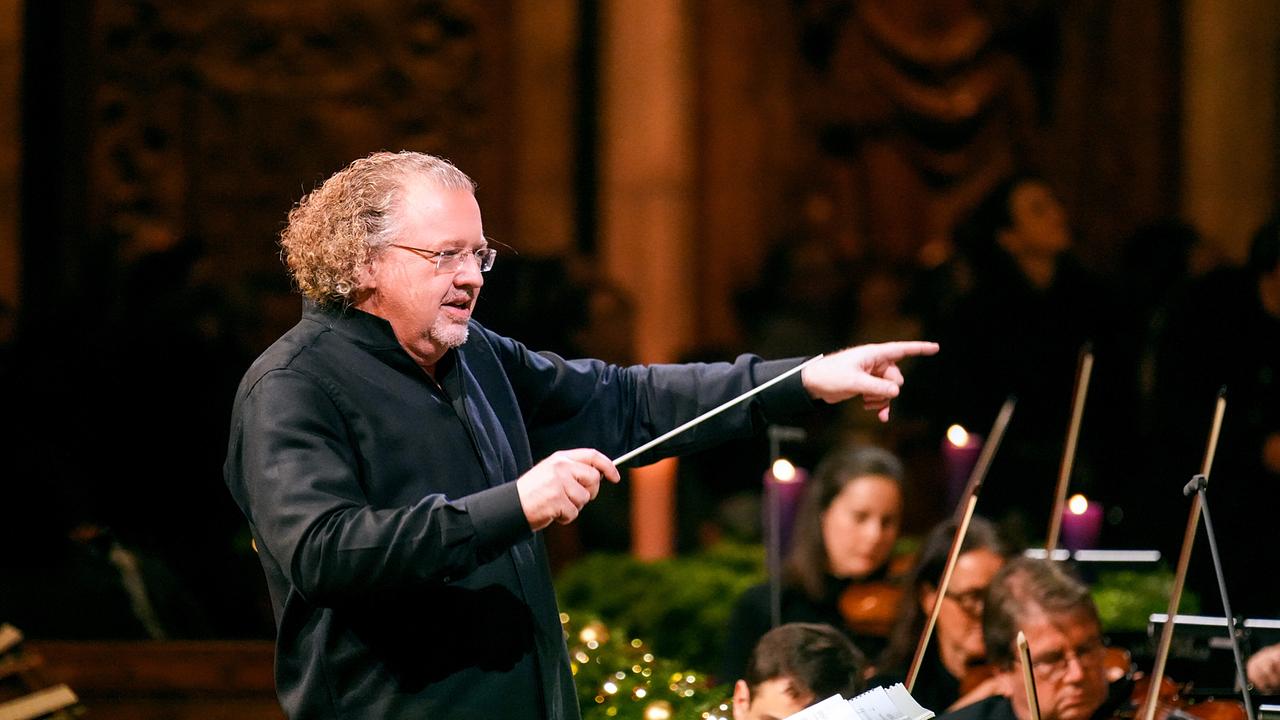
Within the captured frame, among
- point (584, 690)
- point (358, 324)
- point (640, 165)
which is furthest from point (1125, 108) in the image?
point (358, 324)

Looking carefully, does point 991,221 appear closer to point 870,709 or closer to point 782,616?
point 782,616

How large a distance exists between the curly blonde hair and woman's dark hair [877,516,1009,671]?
2185 millimetres

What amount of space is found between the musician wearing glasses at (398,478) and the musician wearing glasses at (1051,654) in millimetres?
936

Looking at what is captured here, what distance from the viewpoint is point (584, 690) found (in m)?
4.29

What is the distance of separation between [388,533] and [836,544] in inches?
111

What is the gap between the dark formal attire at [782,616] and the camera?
197 inches

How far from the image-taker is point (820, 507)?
534cm

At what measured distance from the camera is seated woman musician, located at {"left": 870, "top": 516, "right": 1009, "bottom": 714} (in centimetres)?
462

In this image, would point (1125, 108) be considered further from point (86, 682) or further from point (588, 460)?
point (588, 460)

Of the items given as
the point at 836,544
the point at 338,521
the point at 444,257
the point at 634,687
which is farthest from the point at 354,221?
the point at 836,544

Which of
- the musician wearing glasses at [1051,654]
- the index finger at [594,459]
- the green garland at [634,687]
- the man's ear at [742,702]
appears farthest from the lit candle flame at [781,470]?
the index finger at [594,459]

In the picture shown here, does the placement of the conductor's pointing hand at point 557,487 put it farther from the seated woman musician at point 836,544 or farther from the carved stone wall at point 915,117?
the carved stone wall at point 915,117

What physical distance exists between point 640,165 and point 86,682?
16.2 feet

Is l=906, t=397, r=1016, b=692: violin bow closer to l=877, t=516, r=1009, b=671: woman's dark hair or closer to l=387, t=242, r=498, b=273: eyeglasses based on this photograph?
l=877, t=516, r=1009, b=671: woman's dark hair
